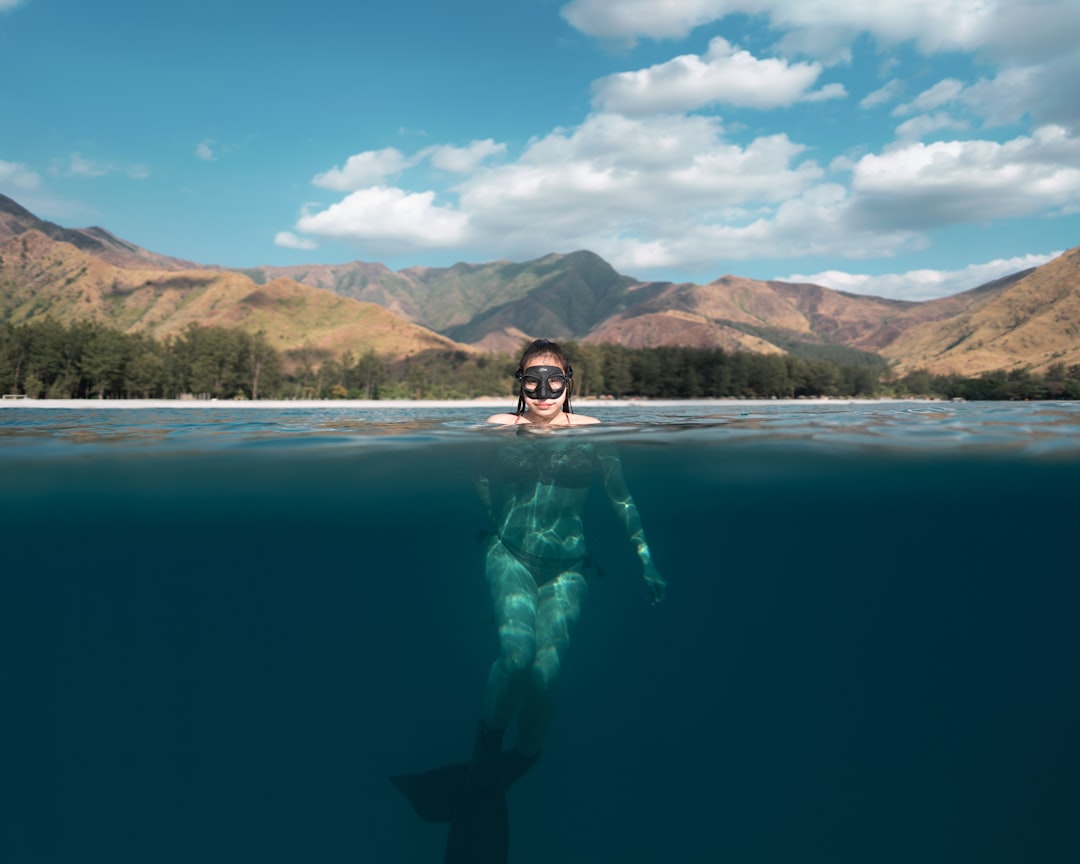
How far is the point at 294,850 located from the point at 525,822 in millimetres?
3220

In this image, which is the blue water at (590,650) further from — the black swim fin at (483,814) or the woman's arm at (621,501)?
the black swim fin at (483,814)

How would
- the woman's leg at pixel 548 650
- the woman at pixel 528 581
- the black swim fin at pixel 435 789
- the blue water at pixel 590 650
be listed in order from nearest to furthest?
the woman at pixel 528 581 → the woman's leg at pixel 548 650 → the black swim fin at pixel 435 789 → the blue water at pixel 590 650

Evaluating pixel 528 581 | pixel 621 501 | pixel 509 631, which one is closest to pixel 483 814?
pixel 509 631

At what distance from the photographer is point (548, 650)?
6.03 m

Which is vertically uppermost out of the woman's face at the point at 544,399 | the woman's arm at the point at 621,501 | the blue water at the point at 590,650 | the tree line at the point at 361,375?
the tree line at the point at 361,375

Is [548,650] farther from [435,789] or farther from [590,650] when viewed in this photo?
[590,650]

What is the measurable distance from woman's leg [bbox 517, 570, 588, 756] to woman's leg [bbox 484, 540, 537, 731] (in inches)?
4.0

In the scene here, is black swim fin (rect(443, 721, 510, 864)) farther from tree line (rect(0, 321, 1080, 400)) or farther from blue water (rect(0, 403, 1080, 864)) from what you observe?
tree line (rect(0, 321, 1080, 400))

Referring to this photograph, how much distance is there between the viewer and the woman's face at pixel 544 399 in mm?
6812

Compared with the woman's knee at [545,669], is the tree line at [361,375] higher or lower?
higher

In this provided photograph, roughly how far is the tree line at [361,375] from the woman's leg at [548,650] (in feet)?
242

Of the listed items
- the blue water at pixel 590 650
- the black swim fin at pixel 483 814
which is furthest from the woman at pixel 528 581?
the blue water at pixel 590 650

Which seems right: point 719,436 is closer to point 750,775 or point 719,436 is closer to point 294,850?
point 750,775

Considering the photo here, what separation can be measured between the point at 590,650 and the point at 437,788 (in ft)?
24.2
